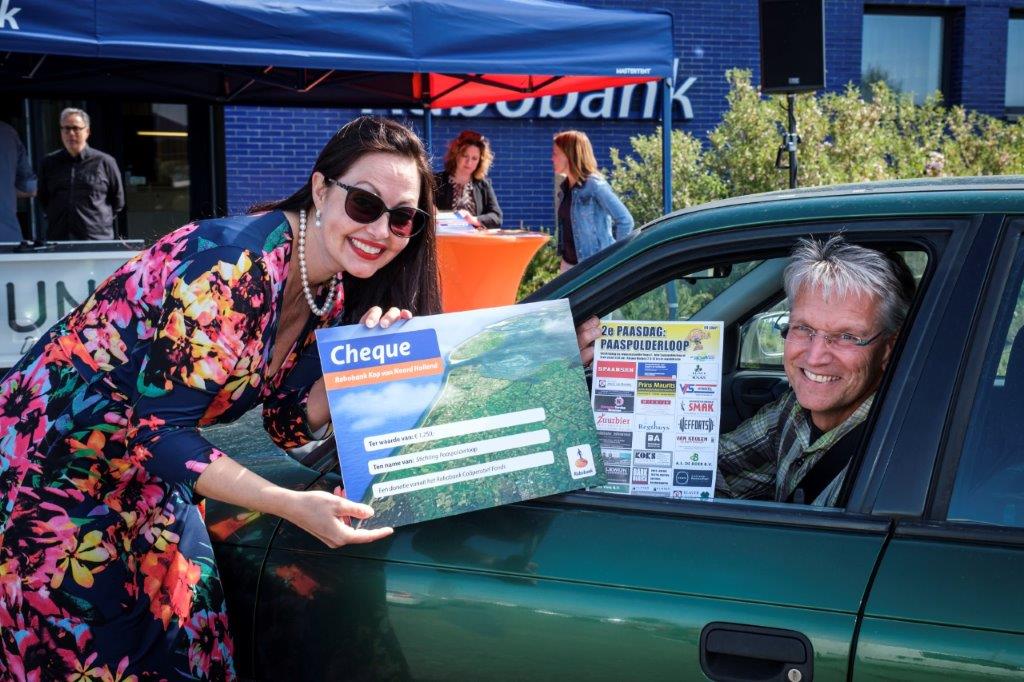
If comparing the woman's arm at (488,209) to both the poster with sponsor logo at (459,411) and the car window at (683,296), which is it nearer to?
the car window at (683,296)

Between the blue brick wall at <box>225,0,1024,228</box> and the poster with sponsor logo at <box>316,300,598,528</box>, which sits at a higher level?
the blue brick wall at <box>225,0,1024,228</box>

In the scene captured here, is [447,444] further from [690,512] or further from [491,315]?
[690,512]

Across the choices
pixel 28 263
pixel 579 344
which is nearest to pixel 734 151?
pixel 28 263

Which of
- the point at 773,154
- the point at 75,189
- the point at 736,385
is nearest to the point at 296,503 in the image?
the point at 736,385

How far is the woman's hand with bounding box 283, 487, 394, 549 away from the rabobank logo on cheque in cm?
20

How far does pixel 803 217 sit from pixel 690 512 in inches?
22.5

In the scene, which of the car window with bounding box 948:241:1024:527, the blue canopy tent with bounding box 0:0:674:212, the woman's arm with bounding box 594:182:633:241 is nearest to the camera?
the car window with bounding box 948:241:1024:527

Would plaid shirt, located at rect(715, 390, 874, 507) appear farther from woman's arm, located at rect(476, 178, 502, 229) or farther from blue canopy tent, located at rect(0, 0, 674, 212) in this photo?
woman's arm, located at rect(476, 178, 502, 229)

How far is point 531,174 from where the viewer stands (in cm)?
1332

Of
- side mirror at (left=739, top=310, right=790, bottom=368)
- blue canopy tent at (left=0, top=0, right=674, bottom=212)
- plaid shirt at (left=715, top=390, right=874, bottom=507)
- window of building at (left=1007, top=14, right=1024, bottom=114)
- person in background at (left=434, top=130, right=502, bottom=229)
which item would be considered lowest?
plaid shirt at (left=715, top=390, right=874, bottom=507)

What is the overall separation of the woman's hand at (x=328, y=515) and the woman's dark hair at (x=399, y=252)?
1.99 feet

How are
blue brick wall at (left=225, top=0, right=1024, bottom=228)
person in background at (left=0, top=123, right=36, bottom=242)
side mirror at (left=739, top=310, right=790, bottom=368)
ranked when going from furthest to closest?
blue brick wall at (left=225, top=0, right=1024, bottom=228) < person in background at (left=0, top=123, right=36, bottom=242) < side mirror at (left=739, top=310, right=790, bottom=368)

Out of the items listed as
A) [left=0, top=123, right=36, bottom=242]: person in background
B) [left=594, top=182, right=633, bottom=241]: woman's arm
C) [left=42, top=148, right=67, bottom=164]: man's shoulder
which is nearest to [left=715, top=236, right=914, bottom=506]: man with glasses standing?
[left=594, top=182, right=633, bottom=241]: woman's arm

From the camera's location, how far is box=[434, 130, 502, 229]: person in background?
8305 millimetres
